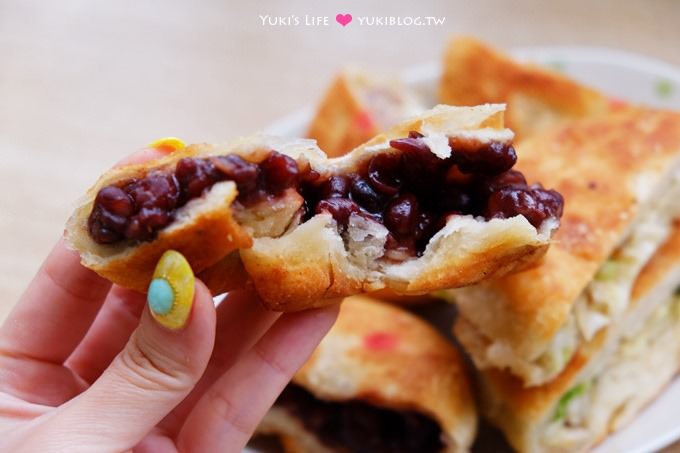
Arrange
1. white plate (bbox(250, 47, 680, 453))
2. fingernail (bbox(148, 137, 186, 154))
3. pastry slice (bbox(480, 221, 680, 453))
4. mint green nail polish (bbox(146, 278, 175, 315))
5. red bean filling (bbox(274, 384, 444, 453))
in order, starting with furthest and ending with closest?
white plate (bbox(250, 47, 680, 453)) → red bean filling (bbox(274, 384, 444, 453)) → pastry slice (bbox(480, 221, 680, 453)) → fingernail (bbox(148, 137, 186, 154)) → mint green nail polish (bbox(146, 278, 175, 315))

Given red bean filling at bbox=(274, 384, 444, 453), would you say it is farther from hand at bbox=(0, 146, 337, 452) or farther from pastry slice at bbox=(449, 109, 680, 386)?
hand at bbox=(0, 146, 337, 452)

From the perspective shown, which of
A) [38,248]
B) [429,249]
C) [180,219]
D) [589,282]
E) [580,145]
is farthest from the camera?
[38,248]

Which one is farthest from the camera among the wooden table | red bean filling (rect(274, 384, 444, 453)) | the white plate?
the wooden table

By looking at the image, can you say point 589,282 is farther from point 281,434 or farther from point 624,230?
point 281,434

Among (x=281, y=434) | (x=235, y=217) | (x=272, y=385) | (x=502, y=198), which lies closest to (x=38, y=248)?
(x=281, y=434)

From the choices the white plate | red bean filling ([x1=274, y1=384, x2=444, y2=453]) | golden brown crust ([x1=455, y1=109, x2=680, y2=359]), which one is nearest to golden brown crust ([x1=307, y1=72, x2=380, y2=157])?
the white plate

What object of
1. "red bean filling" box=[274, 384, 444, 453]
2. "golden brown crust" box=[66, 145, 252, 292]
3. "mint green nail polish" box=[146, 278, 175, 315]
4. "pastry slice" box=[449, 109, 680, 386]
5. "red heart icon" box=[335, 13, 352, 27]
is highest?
"golden brown crust" box=[66, 145, 252, 292]

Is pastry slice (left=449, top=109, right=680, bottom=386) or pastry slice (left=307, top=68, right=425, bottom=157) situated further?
pastry slice (left=307, top=68, right=425, bottom=157)
